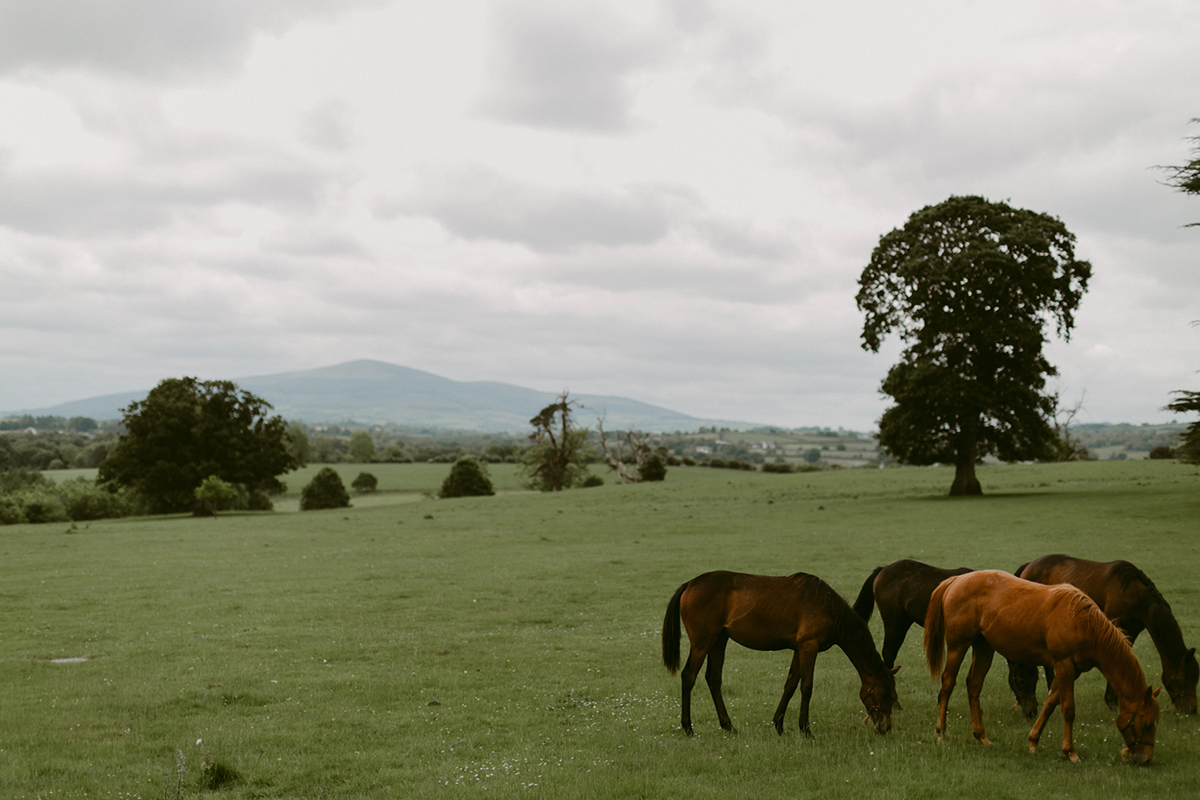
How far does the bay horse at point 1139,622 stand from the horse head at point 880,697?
1.70 metres

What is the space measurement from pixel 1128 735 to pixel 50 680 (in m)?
14.8

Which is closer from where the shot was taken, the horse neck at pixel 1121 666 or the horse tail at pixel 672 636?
the horse neck at pixel 1121 666

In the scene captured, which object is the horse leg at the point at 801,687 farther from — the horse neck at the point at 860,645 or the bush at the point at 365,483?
the bush at the point at 365,483

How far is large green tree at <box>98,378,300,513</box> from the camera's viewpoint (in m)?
56.1

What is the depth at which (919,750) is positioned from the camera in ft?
26.4

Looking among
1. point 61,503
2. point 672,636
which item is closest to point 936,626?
point 672,636

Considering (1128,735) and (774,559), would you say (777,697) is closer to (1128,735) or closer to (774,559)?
(1128,735)

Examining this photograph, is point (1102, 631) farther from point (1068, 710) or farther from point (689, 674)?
point (689, 674)

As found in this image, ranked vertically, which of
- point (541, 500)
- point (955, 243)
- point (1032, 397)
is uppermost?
point (955, 243)

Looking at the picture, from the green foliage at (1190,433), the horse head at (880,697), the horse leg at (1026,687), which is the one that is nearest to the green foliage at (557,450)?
the green foliage at (1190,433)

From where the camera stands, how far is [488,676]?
40.5 ft

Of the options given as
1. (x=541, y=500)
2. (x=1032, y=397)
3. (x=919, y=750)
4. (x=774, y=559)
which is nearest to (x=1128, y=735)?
(x=919, y=750)

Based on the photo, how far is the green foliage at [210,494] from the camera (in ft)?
176

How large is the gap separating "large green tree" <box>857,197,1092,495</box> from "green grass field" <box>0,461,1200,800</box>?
705 centimetres
